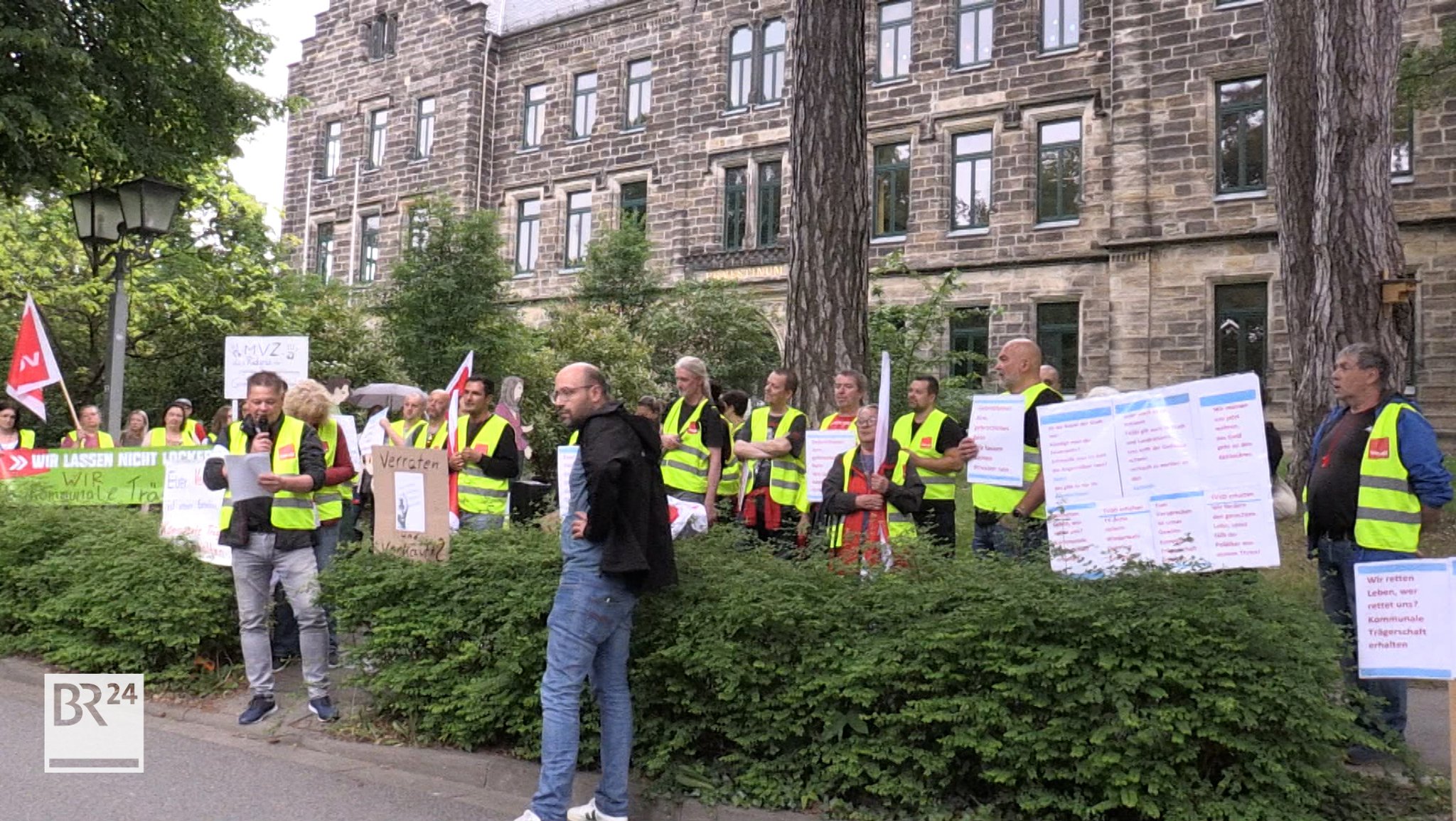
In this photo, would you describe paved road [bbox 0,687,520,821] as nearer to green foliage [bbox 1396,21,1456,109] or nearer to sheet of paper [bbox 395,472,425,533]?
sheet of paper [bbox 395,472,425,533]

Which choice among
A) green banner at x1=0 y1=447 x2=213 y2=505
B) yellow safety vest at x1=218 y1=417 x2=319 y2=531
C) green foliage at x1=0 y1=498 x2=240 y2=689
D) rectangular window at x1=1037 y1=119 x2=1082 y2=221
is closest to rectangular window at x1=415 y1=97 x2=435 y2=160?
rectangular window at x1=1037 y1=119 x2=1082 y2=221

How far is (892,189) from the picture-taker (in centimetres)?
2778

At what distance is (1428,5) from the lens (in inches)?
850

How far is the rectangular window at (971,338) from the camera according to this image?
25781 mm

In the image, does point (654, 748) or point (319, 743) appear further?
point (319, 743)

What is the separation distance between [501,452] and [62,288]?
2023cm

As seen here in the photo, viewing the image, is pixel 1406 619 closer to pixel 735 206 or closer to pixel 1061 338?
pixel 1061 338

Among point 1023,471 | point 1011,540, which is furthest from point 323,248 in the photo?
point 1011,540

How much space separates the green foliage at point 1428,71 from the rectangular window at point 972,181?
8986 mm

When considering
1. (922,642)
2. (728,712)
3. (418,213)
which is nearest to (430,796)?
(728,712)

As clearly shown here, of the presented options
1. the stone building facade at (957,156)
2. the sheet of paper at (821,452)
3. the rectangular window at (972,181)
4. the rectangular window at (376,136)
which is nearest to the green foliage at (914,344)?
the stone building facade at (957,156)

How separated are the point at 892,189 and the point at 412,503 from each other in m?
21.8

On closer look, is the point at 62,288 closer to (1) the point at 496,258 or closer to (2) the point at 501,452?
(1) the point at 496,258

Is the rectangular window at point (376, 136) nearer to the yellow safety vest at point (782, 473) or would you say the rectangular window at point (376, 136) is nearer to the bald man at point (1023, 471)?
the yellow safety vest at point (782, 473)
